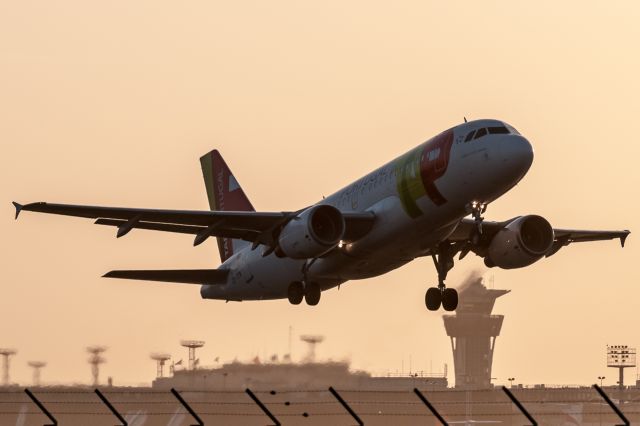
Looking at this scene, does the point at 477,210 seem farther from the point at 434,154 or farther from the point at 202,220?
the point at 202,220

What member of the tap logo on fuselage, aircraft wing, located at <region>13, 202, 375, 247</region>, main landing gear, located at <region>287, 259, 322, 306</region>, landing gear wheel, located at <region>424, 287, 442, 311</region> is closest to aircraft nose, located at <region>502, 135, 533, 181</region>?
the tap logo on fuselage

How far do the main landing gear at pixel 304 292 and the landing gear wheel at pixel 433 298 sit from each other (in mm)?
3955

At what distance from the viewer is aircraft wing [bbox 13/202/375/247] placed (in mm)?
45562

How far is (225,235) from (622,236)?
15.5m

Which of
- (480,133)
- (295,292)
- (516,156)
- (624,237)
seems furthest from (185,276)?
(516,156)

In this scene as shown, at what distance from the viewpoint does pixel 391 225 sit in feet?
146

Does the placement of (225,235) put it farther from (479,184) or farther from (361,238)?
(479,184)

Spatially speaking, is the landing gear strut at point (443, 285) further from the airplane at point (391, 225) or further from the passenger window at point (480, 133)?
the passenger window at point (480, 133)

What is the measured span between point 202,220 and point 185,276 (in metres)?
7.30

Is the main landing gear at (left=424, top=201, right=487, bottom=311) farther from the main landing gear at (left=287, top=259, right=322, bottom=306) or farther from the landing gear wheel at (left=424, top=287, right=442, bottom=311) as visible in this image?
the main landing gear at (left=287, top=259, right=322, bottom=306)

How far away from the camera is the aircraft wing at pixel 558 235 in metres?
49.0

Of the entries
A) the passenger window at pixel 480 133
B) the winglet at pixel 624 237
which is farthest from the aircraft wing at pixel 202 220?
the winglet at pixel 624 237

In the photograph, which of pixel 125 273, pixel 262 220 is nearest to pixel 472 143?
pixel 262 220

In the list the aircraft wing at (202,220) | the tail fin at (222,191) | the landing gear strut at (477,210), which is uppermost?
the tail fin at (222,191)
